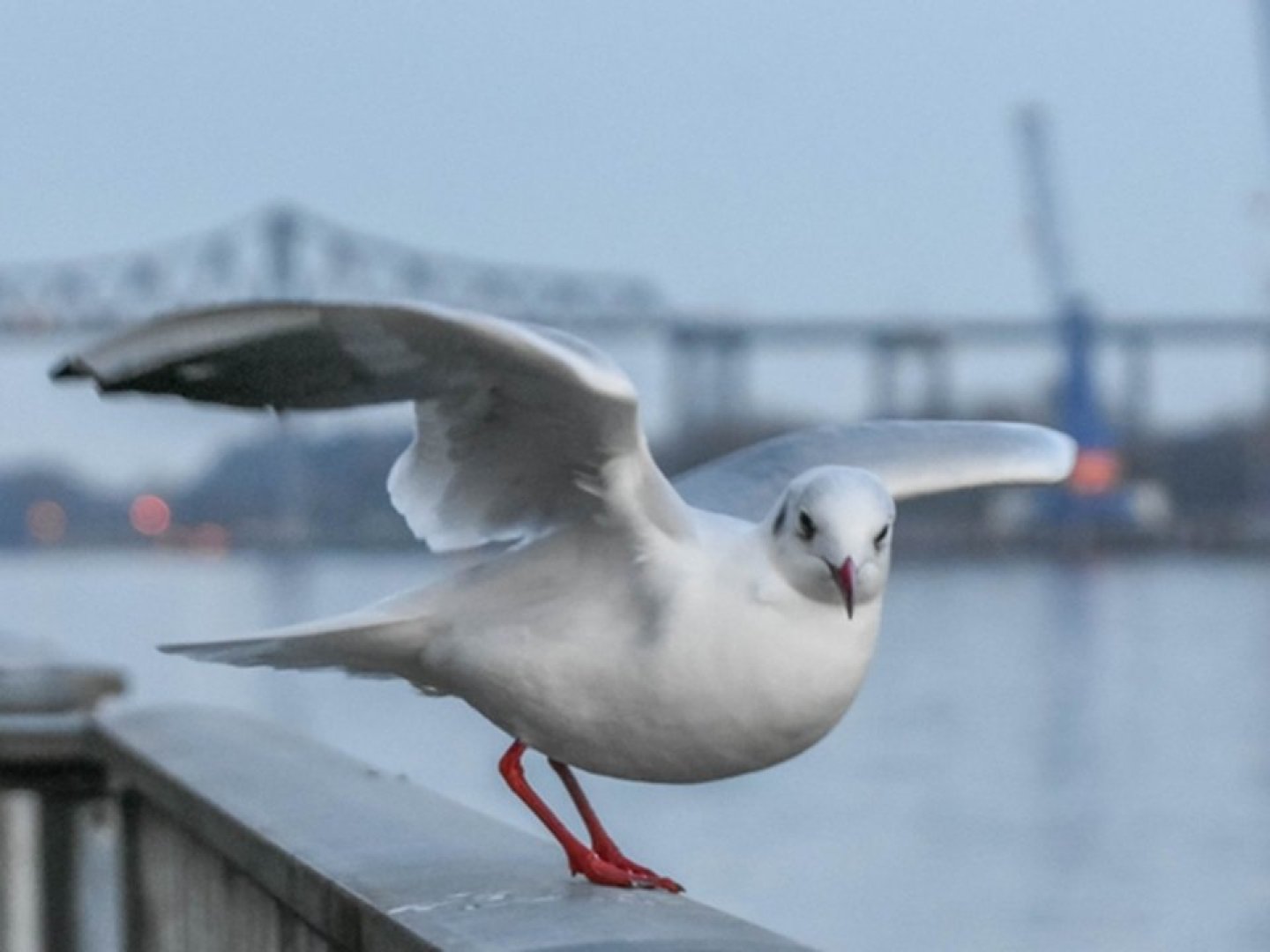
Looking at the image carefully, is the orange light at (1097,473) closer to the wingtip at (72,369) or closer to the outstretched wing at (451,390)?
the outstretched wing at (451,390)

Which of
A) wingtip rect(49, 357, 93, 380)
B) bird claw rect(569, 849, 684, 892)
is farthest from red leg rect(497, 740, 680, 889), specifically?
wingtip rect(49, 357, 93, 380)

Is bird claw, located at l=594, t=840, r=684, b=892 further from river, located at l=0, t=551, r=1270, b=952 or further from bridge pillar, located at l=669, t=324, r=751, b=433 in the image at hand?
bridge pillar, located at l=669, t=324, r=751, b=433

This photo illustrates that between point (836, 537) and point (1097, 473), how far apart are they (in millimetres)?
49030

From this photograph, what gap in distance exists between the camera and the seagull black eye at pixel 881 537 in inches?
70.8

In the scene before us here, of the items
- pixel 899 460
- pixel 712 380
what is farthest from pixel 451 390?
pixel 712 380

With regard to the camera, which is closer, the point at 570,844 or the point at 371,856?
the point at 371,856

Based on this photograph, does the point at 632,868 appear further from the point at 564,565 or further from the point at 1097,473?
the point at 1097,473

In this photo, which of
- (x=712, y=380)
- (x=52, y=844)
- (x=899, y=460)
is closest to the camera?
(x=899, y=460)

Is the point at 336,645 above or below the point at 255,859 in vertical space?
above

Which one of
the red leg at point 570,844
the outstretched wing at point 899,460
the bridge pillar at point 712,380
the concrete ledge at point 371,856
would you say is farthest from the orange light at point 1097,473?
the red leg at point 570,844

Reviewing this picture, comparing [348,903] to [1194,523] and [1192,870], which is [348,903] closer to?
[1192,870]

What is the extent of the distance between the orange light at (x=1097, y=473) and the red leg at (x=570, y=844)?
46.2m

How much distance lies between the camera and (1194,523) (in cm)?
5891

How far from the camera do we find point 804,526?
1823 millimetres
